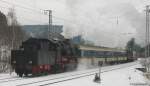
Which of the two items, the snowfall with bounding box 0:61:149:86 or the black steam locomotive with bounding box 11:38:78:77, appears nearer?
the snowfall with bounding box 0:61:149:86

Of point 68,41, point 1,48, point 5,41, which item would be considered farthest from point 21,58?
point 5,41

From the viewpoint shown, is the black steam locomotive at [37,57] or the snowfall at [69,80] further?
the black steam locomotive at [37,57]

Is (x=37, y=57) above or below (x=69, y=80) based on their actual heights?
above

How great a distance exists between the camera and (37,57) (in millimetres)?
22531

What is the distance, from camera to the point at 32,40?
2362 centimetres

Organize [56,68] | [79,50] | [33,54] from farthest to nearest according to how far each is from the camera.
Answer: [79,50] < [56,68] < [33,54]

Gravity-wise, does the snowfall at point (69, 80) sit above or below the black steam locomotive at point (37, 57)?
below

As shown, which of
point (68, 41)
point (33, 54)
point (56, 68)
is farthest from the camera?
point (68, 41)

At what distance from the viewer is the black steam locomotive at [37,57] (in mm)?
22594

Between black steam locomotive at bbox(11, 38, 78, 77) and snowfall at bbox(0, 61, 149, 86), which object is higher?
black steam locomotive at bbox(11, 38, 78, 77)

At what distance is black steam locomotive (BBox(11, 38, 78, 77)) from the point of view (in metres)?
22.6

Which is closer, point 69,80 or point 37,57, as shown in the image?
point 69,80

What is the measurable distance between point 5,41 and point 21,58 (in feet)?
72.2

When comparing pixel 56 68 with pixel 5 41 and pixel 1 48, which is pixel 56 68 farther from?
pixel 5 41
